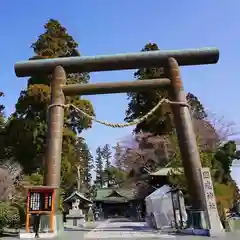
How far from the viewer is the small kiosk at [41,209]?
43.8ft

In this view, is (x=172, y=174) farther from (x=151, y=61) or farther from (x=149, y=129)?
(x=149, y=129)

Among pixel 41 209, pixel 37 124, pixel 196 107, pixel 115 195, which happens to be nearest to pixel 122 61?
Answer: pixel 41 209

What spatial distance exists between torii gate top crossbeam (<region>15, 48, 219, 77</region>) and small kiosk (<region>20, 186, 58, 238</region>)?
558cm

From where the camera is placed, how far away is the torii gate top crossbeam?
51.1ft

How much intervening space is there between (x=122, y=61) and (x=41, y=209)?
729cm

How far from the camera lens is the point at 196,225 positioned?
44.8 feet

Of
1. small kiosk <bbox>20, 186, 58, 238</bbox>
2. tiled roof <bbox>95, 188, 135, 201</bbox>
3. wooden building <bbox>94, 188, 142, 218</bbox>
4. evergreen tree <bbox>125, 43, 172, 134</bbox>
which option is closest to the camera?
small kiosk <bbox>20, 186, 58, 238</bbox>

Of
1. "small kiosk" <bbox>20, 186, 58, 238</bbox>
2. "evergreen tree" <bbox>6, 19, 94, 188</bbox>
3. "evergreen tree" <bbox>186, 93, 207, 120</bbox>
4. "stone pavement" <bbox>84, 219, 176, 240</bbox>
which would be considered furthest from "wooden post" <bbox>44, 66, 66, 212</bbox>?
"evergreen tree" <bbox>186, 93, 207, 120</bbox>

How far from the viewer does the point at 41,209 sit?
13.5 metres

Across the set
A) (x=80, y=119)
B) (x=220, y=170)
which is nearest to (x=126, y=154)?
(x=80, y=119)

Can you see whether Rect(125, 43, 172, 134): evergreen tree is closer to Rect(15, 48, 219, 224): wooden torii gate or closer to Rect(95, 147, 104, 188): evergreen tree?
Rect(15, 48, 219, 224): wooden torii gate

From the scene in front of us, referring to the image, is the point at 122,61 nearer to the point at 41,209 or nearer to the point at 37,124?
the point at 41,209

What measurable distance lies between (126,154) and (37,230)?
96.3 ft

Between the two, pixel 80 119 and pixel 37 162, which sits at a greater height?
pixel 80 119
